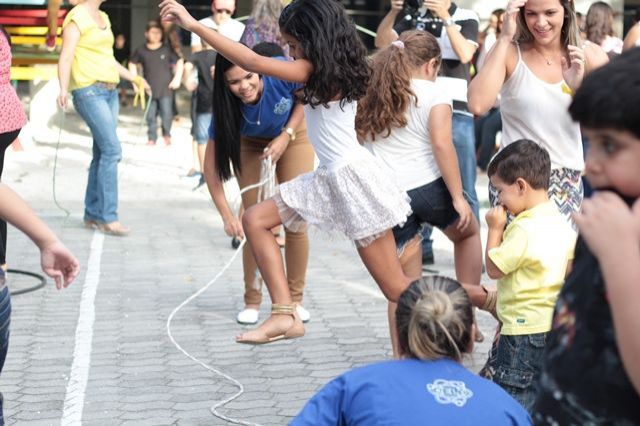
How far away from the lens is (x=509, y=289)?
440 cm

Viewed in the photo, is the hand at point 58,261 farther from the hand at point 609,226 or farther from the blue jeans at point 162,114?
the blue jeans at point 162,114

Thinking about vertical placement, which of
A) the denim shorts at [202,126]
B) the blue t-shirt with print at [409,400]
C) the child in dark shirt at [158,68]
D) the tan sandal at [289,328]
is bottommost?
the child in dark shirt at [158,68]

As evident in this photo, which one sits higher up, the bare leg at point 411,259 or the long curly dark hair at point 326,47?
the long curly dark hair at point 326,47

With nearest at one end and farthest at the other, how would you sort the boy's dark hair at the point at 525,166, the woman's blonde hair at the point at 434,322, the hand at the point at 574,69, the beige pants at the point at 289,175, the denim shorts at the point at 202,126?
the woman's blonde hair at the point at 434,322 → the boy's dark hair at the point at 525,166 → the hand at the point at 574,69 → the beige pants at the point at 289,175 → the denim shorts at the point at 202,126

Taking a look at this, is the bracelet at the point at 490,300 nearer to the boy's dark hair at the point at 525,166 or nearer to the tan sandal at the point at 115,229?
the boy's dark hair at the point at 525,166

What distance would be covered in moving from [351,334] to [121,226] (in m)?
3.76

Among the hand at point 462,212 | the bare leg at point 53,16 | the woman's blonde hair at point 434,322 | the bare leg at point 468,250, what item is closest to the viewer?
the woman's blonde hair at point 434,322

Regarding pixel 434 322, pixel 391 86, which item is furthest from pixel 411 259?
pixel 434 322

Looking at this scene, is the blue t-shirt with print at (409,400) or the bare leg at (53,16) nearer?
the blue t-shirt with print at (409,400)

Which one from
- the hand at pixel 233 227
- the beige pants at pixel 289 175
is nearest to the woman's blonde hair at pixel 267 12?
the beige pants at pixel 289 175

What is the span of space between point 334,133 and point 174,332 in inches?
78.4

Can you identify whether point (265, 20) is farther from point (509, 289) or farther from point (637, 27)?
point (509, 289)

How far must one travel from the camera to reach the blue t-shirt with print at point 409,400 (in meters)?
2.84

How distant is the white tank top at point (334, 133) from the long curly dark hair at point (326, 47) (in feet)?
0.21
